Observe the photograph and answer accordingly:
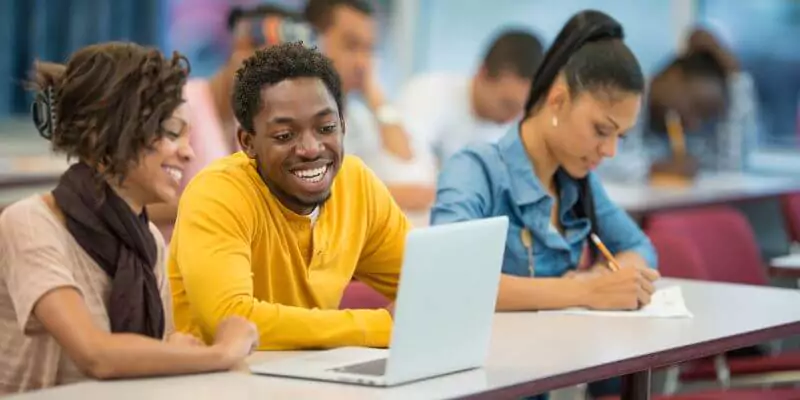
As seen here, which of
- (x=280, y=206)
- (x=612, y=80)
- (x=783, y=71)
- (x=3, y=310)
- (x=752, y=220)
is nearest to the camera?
(x=3, y=310)

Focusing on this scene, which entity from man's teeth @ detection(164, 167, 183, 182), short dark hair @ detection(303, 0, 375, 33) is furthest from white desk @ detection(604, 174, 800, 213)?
man's teeth @ detection(164, 167, 183, 182)

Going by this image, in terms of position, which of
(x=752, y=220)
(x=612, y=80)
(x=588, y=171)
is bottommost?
(x=752, y=220)

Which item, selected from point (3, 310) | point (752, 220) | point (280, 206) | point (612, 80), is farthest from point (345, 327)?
point (752, 220)

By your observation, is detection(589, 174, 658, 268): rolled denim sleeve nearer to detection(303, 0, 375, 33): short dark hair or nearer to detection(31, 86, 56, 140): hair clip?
detection(31, 86, 56, 140): hair clip

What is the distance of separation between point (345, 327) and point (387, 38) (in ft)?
18.9

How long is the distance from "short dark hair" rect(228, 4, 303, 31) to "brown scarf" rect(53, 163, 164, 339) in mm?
2256

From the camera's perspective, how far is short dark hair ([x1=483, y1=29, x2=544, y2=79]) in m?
5.71

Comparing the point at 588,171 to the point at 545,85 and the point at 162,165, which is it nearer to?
the point at 545,85

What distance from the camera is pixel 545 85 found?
3564 mm

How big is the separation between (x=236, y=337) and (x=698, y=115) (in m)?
5.01

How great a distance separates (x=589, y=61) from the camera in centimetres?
347

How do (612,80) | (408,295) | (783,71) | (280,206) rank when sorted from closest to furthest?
(408,295) → (280,206) → (612,80) → (783,71)

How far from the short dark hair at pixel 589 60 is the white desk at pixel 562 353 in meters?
0.54

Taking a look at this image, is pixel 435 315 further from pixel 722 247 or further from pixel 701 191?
pixel 701 191
